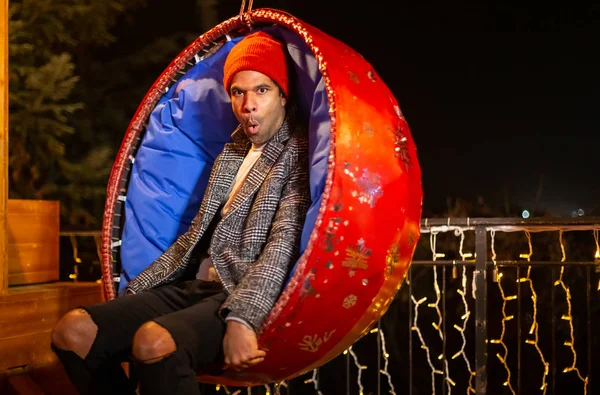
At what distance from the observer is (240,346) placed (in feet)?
4.66

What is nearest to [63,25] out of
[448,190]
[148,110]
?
[148,110]

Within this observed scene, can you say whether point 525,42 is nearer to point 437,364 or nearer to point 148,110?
point 437,364

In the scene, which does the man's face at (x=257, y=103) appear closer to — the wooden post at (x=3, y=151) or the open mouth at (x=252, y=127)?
the open mouth at (x=252, y=127)

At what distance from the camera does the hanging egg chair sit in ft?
4.82

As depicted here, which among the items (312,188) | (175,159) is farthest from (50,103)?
(312,188)

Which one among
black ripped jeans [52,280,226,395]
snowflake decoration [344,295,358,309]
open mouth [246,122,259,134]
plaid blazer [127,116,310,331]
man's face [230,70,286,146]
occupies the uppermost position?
man's face [230,70,286,146]

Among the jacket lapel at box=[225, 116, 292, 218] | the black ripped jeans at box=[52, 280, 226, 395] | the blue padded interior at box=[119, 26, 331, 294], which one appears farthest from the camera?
the blue padded interior at box=[119, 26, 331, 294]

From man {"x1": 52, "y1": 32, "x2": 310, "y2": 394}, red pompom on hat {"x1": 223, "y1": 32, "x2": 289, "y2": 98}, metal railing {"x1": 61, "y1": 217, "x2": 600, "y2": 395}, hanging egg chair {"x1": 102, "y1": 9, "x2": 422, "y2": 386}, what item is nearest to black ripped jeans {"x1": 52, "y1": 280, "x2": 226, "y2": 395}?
man {"x1": 52, "y1": 32, "x2": 310, "y2": 394}

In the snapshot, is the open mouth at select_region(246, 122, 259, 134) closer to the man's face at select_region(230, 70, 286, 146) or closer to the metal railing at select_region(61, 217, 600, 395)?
the man's face at select_region(230, 70, 286, 146)

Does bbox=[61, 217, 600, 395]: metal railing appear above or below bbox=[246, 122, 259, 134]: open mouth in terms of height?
below

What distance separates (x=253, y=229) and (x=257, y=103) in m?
0.38

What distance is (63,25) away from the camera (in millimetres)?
4887

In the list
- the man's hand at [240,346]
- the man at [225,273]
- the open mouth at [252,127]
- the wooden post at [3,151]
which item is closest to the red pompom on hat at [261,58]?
the man at [225,273]

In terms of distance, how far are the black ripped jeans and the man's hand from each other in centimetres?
6
